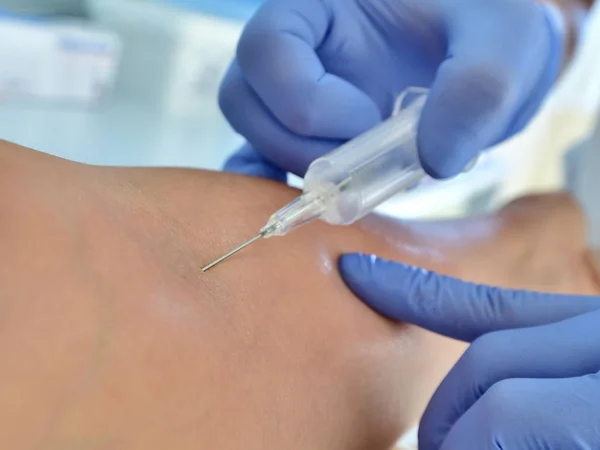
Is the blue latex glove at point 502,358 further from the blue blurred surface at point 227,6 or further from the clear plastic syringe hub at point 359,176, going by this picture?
the blue blurred surface at point 227,6

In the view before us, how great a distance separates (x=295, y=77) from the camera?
875 mm

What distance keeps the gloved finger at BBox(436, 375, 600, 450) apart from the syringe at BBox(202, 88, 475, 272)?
278mm

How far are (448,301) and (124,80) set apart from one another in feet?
3.19

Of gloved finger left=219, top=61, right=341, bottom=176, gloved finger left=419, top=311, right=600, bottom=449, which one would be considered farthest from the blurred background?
gloved finger left=419, top=311, right=600, bottom=449

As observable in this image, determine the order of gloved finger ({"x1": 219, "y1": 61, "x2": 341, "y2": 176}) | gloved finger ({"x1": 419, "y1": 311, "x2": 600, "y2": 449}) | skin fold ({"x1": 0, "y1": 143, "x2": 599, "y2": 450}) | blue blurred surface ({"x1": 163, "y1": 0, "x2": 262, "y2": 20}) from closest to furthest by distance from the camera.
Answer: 1. skin fold ({"x1": 0, "y1": 143, "x2": 599, "y2": 450})
2. gloved finger ({"x1": 419, "y1": 311, "x2": 600, "y2": 449})
3. gloved finger ({"x1": 219, "y1": 61, "x2": 341, "y2": 176})
4. blue blurred surface ({"x1": 163, "y1": 0, "x2": 262, "y2": 20})

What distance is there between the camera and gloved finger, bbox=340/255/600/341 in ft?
2.63

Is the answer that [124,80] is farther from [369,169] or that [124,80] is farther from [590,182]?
[590,182]

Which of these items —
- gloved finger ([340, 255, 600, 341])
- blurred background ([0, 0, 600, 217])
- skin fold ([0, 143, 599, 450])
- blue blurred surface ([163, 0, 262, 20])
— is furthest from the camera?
blue blurred surface ([163, 0, 262, 20])

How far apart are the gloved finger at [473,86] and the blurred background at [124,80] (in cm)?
62

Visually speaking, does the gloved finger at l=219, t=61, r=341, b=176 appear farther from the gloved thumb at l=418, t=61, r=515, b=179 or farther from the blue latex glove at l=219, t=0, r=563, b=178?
the gloved thumb at l=418, t=61, r=515, b=179

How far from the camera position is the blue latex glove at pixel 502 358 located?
61 centimetres

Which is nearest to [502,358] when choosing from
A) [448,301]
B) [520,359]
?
[520,359]

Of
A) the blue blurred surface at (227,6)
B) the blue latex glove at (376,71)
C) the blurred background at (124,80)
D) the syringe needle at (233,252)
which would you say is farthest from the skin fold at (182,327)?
the blue blurred surface at (227,6)

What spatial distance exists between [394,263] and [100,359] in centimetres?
43
